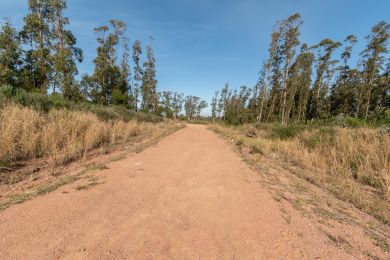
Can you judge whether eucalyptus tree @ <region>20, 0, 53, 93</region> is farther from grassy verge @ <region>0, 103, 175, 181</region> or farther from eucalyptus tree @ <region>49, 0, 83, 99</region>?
grassy verge @ <region>0, 103, 175, 181</region>

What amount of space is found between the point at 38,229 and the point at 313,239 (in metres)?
3.22

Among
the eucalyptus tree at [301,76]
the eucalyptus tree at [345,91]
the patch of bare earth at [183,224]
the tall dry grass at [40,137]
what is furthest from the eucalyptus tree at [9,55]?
the eucalyptus tree at [345,91]

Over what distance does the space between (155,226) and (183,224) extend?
358 millimetres

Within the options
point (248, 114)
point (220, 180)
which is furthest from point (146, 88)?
point (220, 180)

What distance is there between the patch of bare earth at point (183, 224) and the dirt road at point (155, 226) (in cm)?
1

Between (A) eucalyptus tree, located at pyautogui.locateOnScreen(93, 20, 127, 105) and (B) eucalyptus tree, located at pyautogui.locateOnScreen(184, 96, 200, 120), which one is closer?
(A) eucalyptus tree, located at pyautogui.locateOnScreen(93, 20, 127, 105)

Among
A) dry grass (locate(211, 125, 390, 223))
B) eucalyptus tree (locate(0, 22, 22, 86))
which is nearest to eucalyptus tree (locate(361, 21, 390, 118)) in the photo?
dry grass (locate(211, 125, 390, 223))

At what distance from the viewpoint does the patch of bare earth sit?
189cm

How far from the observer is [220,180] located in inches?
167

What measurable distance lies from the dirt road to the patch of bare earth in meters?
0.01

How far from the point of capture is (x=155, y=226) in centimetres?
229

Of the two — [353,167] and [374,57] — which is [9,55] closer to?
[353,167]

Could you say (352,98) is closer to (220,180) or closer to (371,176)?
(371,176)

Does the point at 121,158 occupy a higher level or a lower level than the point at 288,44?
lower
